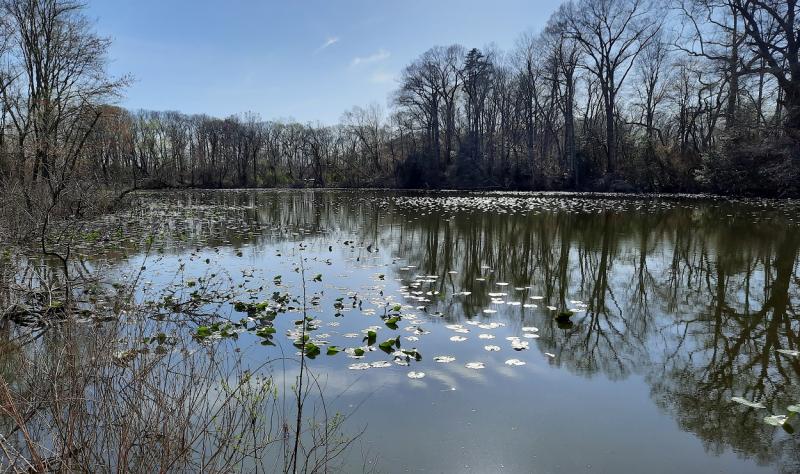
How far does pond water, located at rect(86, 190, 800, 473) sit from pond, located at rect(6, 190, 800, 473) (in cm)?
2

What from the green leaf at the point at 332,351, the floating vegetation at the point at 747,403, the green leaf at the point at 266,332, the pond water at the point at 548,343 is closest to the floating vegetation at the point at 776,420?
the pond water at the point at 548,343

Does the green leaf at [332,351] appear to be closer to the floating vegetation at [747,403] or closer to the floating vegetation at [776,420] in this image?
the floating vegetation at [747,403]

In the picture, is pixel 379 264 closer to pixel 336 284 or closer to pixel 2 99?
pixel 336 284

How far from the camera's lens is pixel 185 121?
77562mm

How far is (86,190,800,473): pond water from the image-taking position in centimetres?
373

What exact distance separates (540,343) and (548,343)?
108 millimetres

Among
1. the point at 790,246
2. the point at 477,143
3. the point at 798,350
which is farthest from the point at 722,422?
the point at 477,143

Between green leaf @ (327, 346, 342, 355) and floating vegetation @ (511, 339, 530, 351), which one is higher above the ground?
green leaf @ (327, 346, 342, 355)

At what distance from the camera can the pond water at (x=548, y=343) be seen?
373 centimetres

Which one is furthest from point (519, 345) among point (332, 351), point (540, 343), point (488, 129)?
point (488, 129)

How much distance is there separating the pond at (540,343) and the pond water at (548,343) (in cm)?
2

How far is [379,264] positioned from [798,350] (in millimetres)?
7449

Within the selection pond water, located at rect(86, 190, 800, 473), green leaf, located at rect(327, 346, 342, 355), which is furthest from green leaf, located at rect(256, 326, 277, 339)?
green leaf, located at rect(327, 346, 342, 355)

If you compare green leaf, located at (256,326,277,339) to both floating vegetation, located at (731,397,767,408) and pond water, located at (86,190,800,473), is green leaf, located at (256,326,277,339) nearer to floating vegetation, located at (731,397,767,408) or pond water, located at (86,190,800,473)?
pond water, located at (86,190,800,473)
